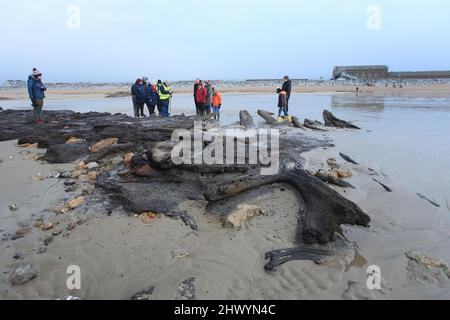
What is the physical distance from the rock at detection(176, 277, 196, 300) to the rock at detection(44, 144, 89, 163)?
5.24m

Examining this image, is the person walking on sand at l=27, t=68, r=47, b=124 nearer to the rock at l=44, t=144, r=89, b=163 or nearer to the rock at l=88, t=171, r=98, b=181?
the rock at l=44, t=144, r=89, b=163

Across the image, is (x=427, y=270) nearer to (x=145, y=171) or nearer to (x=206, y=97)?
(x=145, y=171)

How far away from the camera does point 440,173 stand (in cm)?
679

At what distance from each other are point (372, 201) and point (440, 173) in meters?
2.46

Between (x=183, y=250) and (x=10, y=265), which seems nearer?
(x=10, y=265)

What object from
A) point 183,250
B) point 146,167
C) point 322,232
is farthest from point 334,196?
point 146,167

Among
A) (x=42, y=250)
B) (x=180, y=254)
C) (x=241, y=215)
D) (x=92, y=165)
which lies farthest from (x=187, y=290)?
(x=92, y=165)

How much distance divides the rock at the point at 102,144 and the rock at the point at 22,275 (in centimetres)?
452

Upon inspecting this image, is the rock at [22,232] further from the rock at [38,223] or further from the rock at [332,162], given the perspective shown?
the rock at [332,162]

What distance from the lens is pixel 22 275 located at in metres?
3.45

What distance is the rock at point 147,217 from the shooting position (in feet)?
15.1

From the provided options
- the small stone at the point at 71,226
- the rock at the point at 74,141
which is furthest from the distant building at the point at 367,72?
the small stone at the point at 71,226

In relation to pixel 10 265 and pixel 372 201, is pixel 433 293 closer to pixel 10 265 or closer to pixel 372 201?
pixel 372 201
